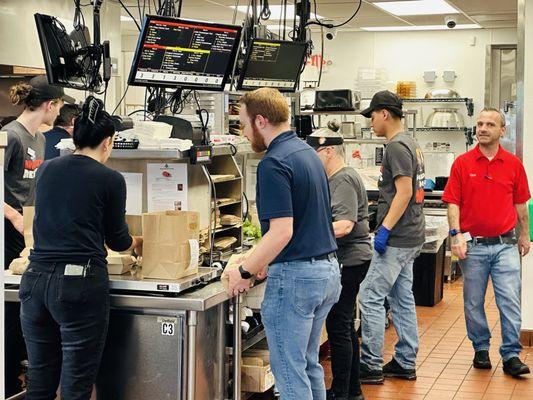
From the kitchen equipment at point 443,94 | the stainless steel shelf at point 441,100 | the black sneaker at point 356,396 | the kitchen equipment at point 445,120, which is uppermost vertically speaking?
the kitchen equipment at point 443,94

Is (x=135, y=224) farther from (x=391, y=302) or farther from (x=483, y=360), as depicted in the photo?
(x=483, y=360)

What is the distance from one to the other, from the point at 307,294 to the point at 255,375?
1172mm

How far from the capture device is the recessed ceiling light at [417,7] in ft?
32.1

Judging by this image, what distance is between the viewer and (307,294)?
12.9 feet

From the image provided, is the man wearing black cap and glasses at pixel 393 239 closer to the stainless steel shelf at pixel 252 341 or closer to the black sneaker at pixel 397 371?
the black sneaker at pixel 397 371

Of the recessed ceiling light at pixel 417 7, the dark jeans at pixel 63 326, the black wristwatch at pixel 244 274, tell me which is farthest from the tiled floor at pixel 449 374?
the recessed ceiling light at pixel 417 7

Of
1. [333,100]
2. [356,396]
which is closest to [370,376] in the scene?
[356,396]

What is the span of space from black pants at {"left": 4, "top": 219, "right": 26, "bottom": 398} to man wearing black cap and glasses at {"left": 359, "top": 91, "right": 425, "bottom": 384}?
7.00ft

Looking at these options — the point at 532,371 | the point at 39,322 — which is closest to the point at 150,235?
the point at 39,322

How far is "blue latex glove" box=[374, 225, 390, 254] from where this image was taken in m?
5.73

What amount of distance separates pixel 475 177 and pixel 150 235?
2.81 metres

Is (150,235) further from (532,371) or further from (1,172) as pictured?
(532,371)

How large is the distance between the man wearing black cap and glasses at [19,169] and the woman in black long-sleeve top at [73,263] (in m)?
1.05

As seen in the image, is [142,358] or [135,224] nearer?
[142,358]
